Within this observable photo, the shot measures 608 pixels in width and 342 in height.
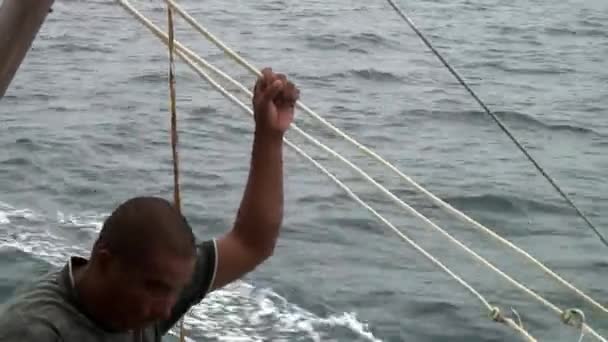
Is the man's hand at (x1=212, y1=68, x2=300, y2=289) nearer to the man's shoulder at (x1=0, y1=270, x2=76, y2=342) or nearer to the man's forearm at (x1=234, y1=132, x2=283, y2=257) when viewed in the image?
the man's forearm at (x1=234, y1=132, x2=283, y2=257)

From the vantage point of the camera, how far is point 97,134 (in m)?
7.94

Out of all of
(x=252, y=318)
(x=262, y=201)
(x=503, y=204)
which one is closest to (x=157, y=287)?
(x=262, y=201)

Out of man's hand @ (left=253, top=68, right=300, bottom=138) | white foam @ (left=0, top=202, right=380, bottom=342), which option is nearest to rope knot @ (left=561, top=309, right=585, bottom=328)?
man's hand @ (left=253, top=68, right=300, bottom=138)

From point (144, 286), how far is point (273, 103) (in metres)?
0.50

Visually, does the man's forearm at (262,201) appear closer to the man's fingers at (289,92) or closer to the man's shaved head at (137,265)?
the man's fingers at (289,92)

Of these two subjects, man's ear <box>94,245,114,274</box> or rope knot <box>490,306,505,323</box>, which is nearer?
man's ear <box>94,245,114,274</box>

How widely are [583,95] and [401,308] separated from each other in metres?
5.01

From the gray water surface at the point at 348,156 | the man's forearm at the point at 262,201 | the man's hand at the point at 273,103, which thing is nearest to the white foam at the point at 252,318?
the gray water surface at the point at 348,156

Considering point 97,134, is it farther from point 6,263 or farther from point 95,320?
point 95,320

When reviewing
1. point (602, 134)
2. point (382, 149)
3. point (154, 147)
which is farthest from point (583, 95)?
point (154, 147)

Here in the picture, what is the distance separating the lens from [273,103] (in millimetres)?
2053

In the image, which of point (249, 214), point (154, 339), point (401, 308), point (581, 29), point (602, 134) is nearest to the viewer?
point (154, 339)

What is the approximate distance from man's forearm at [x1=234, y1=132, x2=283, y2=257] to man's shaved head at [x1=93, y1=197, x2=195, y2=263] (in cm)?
40

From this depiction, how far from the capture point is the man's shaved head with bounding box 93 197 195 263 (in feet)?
5.49
